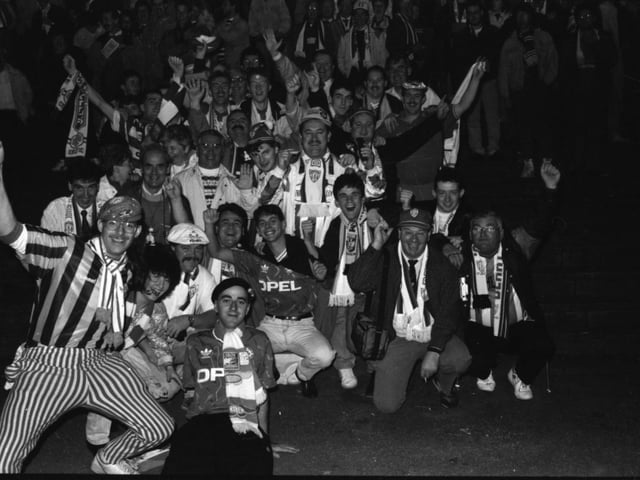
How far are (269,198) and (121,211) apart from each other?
7.64 feet

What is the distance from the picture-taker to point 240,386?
583 centimetres

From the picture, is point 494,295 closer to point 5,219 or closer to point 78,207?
point 78,207

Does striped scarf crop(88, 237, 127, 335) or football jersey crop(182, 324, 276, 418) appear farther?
football jersey crop(182, 324, 276, 418)

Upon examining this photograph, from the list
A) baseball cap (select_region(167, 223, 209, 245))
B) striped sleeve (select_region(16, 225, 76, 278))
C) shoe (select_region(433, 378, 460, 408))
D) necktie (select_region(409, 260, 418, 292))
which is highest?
baseball cap (select_region(167, 223, 209, 245))

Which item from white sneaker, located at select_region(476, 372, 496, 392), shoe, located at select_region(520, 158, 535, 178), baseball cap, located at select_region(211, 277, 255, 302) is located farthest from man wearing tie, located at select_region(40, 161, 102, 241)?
shoe, located at select_region(520, 158, 535, 178)

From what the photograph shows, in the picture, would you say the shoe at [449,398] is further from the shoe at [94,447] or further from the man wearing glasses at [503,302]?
the shoe at [94,447]

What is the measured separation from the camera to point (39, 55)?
11.6 metres

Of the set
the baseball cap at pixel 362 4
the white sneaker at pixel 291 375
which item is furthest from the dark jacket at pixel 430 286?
the baseball cap at pixel 362 4

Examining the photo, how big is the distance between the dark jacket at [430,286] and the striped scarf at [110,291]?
2.16 metres

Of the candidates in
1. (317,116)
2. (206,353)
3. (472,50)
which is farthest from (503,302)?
(472,50)

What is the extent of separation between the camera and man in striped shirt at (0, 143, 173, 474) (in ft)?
16.3

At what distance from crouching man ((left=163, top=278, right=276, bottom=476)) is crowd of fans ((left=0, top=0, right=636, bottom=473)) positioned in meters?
0.02

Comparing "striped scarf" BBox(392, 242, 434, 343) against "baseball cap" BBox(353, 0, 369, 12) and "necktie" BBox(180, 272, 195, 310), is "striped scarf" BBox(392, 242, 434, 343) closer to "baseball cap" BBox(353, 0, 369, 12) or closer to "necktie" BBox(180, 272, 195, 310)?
"necktie" BBox(180, 272, 195, 310)

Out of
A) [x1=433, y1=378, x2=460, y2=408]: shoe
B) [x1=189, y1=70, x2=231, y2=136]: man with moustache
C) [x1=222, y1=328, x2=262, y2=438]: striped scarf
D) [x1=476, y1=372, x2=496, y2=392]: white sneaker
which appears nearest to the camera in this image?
[x1=222, y1=328, x2=262, y2=438]: striped scarf
